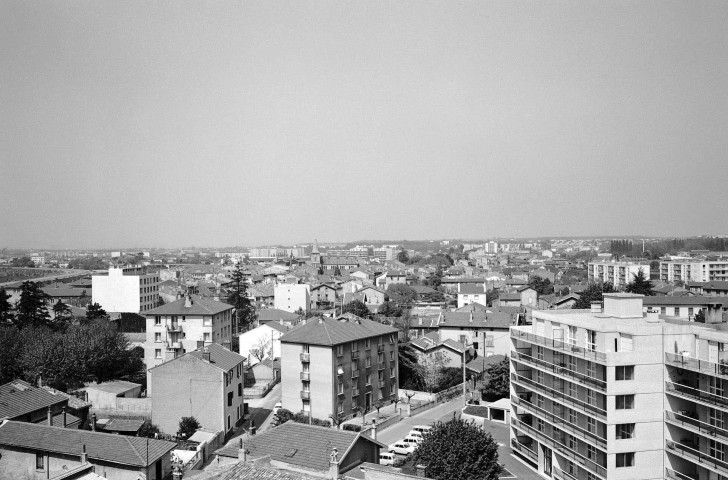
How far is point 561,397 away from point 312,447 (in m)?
9.72

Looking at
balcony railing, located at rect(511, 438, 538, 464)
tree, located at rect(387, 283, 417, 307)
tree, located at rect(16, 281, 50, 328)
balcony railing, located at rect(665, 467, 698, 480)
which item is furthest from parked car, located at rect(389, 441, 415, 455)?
tree, located at rect(387, 283, 417, 307)

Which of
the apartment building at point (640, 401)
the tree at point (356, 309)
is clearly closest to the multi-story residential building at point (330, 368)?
the apartment building at point (640, 401)

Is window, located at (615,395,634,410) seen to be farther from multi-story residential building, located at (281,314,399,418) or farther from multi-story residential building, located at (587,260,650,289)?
multi-story residential building, located at (587,260,650,289)

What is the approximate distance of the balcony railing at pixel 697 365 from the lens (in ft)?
61.2

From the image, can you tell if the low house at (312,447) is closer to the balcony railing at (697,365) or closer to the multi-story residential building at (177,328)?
the balcony railing at (697,365)

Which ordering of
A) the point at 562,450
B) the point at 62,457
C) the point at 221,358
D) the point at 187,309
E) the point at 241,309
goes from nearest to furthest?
the point at 62,457 < the point at 562,450 < the point at 221,358 < the point at 187,309 < the point at 241,309

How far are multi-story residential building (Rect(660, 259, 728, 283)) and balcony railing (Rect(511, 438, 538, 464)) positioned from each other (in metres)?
80.1

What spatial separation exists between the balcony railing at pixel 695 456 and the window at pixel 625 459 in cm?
124

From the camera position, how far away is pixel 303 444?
65.5ft

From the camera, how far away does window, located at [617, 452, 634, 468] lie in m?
20.8

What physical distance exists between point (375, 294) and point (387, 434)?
175 feet

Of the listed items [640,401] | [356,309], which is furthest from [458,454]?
[356,309]

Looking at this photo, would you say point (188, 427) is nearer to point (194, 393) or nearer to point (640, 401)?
point (194, 393)

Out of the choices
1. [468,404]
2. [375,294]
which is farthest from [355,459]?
[375,294]
